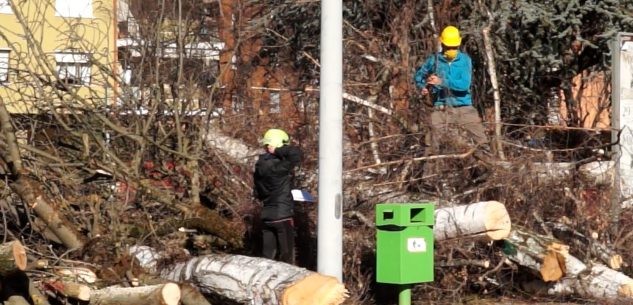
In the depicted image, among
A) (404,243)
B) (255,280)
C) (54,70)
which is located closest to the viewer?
(255,280)

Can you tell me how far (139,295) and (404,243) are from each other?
2.36m

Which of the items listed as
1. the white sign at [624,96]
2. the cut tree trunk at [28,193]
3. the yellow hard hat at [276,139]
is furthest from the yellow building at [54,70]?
the white sign at [624,96]

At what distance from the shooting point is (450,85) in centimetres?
1262

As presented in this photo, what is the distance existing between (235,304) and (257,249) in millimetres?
2004

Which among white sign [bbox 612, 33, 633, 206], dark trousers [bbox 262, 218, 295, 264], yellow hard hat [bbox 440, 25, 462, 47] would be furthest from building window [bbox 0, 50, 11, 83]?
white sign [bbox 612, 33, 633, 206]

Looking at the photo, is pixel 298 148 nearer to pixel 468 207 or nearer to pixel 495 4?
pixel 468 207

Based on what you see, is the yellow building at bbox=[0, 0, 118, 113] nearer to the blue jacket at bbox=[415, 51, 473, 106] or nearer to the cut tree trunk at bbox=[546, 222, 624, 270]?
the blue jacket at bbox=[415, 51, 473, 106]

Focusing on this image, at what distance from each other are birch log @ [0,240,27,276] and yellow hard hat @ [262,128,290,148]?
351 cm

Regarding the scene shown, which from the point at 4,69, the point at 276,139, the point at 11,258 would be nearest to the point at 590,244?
the point at 276,139

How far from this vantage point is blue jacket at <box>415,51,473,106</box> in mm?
12592

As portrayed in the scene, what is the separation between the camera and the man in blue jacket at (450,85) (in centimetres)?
1231

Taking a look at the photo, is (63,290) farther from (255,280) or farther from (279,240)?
(279,240)

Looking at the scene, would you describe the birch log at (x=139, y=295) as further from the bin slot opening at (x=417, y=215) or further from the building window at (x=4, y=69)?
the building window at (x=4, y=69)

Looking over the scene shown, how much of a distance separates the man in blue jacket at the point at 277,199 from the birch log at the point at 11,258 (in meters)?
3.27
